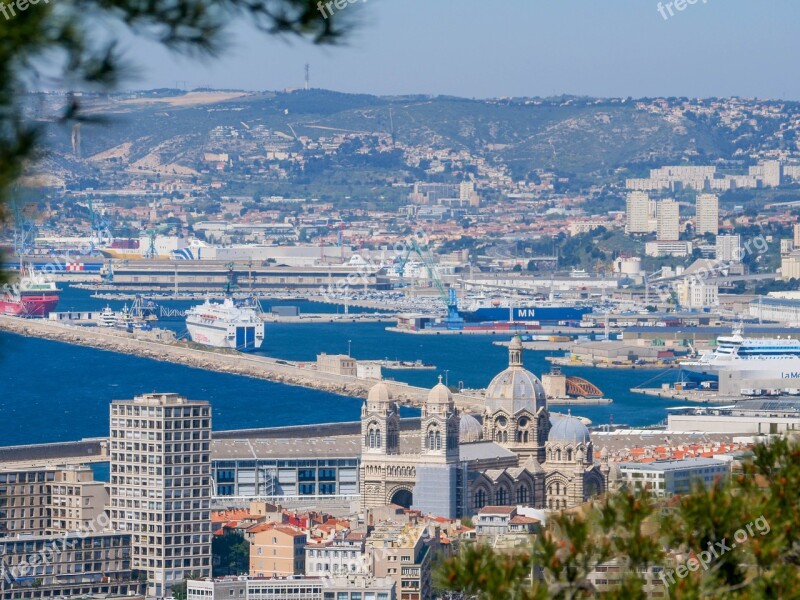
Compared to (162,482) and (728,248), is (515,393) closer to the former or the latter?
(162,482)

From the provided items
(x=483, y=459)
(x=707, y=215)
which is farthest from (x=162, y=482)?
(x=707, y=215)

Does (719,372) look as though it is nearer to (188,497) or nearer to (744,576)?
(188,497)

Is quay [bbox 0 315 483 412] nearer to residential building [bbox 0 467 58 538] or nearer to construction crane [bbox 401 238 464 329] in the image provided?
construction crane [bbox 401 238 464 329]

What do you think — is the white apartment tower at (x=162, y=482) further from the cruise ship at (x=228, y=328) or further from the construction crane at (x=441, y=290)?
the construction crane at (x=441, y=290)

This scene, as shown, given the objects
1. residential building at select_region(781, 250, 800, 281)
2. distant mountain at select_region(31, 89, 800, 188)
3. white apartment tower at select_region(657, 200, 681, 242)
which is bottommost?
residential building at select_region(781, 250, 800, 281)

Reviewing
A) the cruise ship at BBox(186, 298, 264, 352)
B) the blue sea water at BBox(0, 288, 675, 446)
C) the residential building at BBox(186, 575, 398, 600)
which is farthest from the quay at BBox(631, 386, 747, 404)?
the residential building at BBox(186, 575, 398, 600)

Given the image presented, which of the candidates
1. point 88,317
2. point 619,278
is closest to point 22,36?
point 88,317
